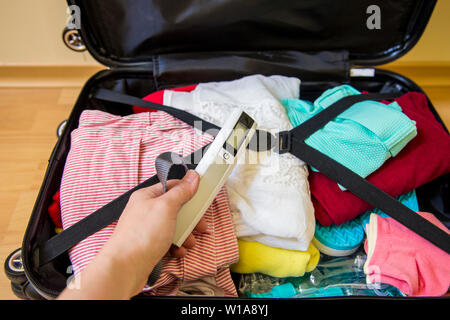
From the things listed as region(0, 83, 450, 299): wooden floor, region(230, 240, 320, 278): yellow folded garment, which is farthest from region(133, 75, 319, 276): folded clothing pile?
region(0, 83, 450, 299): wooden floor

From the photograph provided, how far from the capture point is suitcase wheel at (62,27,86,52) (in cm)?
65

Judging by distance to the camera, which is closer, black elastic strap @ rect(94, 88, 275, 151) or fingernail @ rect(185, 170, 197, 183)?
fingernail @ rect(185, 170, 197, 183)

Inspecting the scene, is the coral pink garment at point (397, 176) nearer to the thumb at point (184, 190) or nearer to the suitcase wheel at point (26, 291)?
the thumb at point (184, 190)

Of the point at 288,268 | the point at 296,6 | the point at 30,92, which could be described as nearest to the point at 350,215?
the point at 288,268

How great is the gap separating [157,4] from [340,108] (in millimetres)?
359

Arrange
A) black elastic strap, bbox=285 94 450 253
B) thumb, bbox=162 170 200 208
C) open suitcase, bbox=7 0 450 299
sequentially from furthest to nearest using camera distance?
open suitcase, bbox=7 0 450 299, black elastic strap, bbox=285 94 450 253, thumb, bbox=162 170 200 208

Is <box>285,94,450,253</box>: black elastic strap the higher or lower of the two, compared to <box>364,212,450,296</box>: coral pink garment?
higher

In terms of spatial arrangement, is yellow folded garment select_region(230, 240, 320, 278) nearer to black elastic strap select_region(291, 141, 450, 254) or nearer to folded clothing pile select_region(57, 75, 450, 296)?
folded clothing pile select_region(57, 75, 450, 296)

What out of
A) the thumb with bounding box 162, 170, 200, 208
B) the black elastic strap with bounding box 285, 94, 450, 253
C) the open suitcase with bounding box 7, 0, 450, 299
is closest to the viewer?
the thumb with bounding box 162, 170, 200, 208

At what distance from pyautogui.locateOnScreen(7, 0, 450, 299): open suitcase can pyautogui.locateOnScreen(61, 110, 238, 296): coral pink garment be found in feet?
0.26

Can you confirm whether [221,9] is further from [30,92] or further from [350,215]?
[30,92]

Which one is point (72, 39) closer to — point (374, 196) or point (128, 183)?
point (128, 183)

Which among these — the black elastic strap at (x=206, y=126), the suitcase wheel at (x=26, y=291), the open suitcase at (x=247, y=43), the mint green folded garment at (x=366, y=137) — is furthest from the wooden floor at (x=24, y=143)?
the mint green folded garment at (x=366, y=137)
